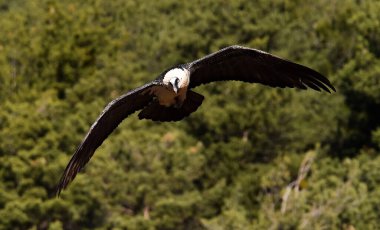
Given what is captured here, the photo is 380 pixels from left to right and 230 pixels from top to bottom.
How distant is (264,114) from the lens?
39656 millimetres

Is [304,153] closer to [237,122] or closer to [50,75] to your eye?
[237,122]

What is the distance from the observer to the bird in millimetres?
14352

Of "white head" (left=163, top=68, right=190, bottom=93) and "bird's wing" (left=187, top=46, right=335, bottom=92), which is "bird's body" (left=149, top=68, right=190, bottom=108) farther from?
"bird's wing" (left=187, top=46, right=335, bottom=92)

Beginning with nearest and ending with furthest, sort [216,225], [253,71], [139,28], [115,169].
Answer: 1. [253,71]
2. [216,225]
3. [115,169]
4. [139,28]

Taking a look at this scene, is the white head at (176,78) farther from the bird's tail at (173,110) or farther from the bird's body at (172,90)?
the bird's tail at (173,110)

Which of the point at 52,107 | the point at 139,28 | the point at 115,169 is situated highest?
the point at 139,28

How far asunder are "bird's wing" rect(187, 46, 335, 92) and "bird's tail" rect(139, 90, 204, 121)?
372mm

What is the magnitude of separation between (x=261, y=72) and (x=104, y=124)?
6.68 ft

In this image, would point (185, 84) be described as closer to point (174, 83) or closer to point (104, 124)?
point (174, 83)

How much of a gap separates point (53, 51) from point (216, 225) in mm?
13856

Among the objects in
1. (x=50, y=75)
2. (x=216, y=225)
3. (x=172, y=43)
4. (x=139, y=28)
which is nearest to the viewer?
(x=216, y=225)

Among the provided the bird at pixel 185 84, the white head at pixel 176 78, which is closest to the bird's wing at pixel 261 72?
the bird at pixel 185 84

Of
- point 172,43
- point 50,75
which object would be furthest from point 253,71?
point 172,43

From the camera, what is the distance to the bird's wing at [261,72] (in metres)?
15.2
